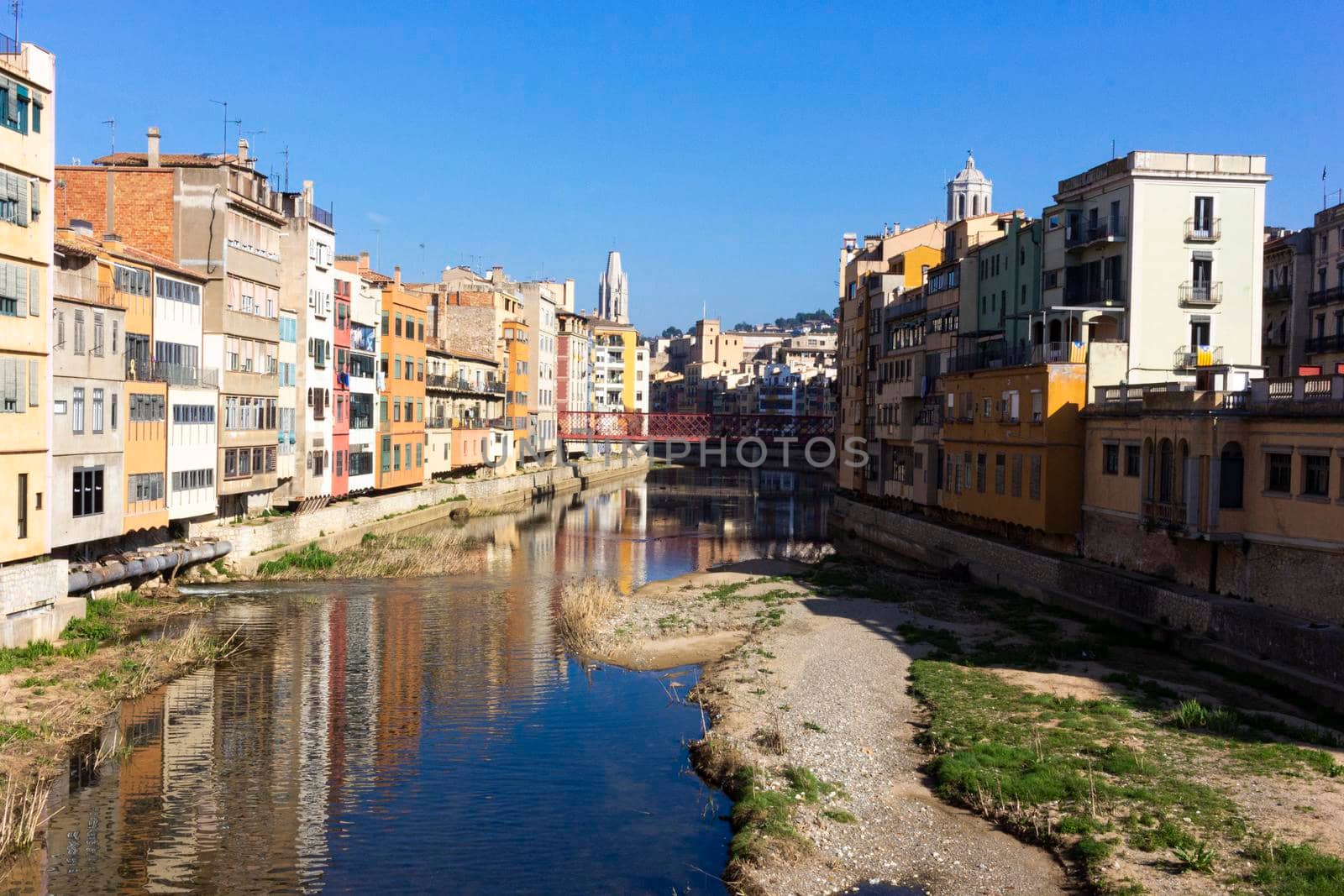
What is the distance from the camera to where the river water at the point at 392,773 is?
18.2 metres

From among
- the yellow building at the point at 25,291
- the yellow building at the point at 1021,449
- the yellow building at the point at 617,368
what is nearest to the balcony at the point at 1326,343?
the yellow building at the point at 1021,449

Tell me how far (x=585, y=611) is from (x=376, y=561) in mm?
12630

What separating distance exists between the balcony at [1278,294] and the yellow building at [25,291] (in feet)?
161

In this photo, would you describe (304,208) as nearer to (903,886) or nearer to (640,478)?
(903,886)

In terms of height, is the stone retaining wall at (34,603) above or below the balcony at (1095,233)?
below

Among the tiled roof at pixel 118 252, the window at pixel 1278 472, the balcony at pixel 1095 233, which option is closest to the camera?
the window at pixel 1278 472

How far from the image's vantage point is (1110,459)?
3950 centimetres

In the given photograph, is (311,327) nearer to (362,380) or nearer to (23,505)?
(362,380)

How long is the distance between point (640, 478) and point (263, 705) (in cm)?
9436

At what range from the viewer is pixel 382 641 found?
34031 mm

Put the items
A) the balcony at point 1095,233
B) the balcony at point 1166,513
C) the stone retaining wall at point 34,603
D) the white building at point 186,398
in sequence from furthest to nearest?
the balcony at point 1095,233 → the white building at point 186,398 → the balcony at point 1166,513 → the stone retaining wall at point 34,603

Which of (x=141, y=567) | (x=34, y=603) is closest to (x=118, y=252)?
(x=141, y=567)

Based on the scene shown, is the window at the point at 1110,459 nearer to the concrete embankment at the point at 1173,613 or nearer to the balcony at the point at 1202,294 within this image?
the concrete embankment at the point at 1173,613

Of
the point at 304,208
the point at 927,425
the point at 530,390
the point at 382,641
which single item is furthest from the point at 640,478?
the point at 382,641
